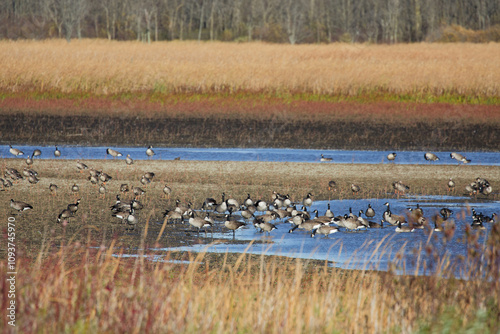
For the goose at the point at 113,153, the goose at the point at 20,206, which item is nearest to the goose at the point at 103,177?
the goose at the point at 20,206

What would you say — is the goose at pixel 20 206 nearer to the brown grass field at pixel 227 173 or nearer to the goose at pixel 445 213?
the brown grass field at pixel 227 173

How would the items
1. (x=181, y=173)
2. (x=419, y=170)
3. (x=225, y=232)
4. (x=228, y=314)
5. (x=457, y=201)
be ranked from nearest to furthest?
(x=228, y=314) → (x=225, y=232) → (x=457, y=201) → (x=181, y=173) → (x=419, y=170)

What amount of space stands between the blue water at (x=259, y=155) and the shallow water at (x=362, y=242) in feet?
20.5

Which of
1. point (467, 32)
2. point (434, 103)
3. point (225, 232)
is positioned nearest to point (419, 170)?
point (225, 232)

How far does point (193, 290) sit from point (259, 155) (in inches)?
573

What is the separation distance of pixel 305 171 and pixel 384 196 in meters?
3.44

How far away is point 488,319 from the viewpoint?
264 inches

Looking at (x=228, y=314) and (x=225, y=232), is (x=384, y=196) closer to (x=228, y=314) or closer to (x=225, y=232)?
(x=225, y=232)

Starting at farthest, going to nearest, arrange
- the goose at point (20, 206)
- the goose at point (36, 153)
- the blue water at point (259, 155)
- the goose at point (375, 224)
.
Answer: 1. the blue water at point (259, 155)
2. the goose at point (36, 153)
3. the goose at point (20, 206)
4. the goose at point (375, 224)

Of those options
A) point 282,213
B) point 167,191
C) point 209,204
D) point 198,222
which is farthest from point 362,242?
point 167,191

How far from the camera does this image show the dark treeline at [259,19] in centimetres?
7906

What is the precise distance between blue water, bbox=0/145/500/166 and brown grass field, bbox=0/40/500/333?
0.97 metres

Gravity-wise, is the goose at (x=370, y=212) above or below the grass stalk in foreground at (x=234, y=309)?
below

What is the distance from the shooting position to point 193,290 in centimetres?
787
